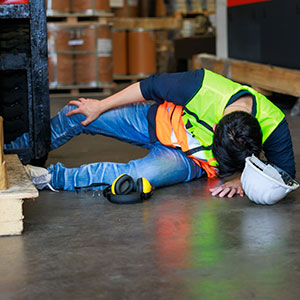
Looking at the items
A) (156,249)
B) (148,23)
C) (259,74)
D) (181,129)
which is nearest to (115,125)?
(181,129)

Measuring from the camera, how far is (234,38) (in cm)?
891

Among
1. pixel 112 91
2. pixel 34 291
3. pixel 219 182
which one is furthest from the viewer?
pixel 112 91

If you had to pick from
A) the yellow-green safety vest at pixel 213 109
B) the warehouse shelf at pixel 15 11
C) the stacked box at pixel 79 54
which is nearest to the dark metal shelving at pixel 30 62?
the warehouse shelf at pixel 15 11

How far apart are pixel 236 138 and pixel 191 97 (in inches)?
17.8

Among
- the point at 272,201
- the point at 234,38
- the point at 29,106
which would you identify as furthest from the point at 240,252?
the point at 234,38

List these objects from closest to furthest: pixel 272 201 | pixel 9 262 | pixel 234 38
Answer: pixel 9 262
pixel 272 201
pixel 234 38

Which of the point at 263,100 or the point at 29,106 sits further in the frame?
the point at 29,106

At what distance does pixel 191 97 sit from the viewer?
11.1 ft

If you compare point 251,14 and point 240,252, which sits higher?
point 251,14

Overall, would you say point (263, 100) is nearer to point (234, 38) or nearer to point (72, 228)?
point (72, 228)

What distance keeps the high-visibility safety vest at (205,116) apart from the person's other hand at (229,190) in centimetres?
13

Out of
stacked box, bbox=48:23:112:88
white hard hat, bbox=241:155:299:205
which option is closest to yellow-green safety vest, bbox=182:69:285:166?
white hard hat, bbox=241:155:299:205

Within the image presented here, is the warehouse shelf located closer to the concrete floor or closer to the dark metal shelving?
the dark metal shelving

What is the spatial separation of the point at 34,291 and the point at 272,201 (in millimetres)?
1489
